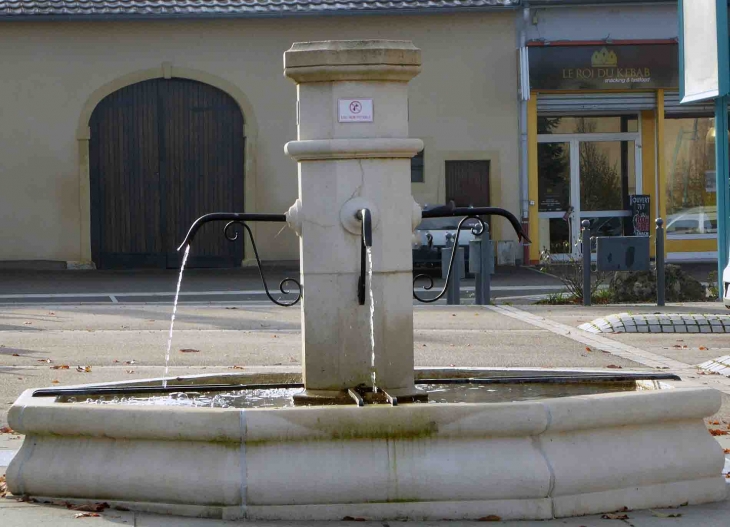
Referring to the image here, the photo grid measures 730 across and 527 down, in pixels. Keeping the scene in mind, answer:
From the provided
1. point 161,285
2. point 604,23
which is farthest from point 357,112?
point 604,23

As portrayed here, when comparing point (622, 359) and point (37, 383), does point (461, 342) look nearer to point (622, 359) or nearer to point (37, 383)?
point (622, 359)

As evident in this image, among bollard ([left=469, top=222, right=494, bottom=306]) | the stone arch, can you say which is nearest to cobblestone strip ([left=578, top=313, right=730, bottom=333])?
bollard ([left=469, top=222, right=494, bottom=306])

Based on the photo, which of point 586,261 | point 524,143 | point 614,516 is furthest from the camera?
point 524,143

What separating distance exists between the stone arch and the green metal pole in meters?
10.4

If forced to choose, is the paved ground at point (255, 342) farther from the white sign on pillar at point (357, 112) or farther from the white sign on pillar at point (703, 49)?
the white sign on pillar at point (703, 49)

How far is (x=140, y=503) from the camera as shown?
470cm

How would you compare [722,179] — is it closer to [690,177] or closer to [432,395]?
[432,395]

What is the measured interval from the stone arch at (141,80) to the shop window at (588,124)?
19.1 ft

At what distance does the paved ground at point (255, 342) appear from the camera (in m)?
9.14

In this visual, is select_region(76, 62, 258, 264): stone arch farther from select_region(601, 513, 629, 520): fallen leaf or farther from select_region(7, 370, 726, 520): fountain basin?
select_region(601, 513, 629, 520): fallen leaf

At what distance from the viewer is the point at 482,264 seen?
48.3 feet

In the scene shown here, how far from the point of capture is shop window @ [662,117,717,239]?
2455 cm

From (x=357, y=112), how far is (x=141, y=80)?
59.3 feet

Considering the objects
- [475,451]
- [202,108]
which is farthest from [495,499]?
[202,108]
